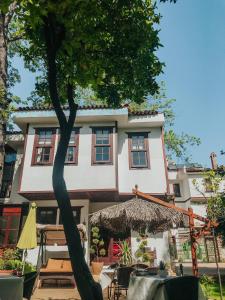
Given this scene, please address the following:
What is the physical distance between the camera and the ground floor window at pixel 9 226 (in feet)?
47.3

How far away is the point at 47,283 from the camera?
1174cm

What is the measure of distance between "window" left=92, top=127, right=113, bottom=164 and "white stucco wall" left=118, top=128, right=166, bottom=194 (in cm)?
95

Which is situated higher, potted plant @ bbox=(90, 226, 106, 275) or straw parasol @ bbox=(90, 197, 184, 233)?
straw parasol @ bbox=(90, 197, 184, 233)

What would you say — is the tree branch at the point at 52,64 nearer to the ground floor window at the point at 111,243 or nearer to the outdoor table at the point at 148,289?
the outdoor table at the point at 148,289

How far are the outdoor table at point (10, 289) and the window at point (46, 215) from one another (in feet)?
34.7

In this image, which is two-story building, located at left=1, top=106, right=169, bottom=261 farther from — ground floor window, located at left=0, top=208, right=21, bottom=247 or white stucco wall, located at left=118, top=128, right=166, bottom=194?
ground floor window, located at left=0, top=208, right=21, bottom=247

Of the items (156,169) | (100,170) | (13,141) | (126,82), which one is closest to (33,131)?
(13,141)

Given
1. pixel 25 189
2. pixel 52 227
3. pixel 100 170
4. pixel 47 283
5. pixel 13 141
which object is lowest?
pixel 47 283

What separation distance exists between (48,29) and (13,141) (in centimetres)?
1260

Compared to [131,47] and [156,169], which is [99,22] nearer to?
[131,47]

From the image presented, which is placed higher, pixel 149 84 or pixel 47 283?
pixel 149 84

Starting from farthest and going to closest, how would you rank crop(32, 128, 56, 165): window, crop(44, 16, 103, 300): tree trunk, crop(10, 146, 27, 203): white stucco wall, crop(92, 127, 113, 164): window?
crop(10, 146, 27, 203): white stucco wall, crop(32, 128, 56, 165): window, crop(92, 127, 113, 164): window, crop(44, 16, 103, 300): tree trunk

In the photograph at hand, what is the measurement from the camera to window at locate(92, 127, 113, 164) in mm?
14477

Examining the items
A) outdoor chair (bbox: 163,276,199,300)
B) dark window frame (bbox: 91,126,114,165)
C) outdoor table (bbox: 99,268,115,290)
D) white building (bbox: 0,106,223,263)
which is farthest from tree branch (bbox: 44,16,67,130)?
dark window frame (bbox: 91,126,114,165)
